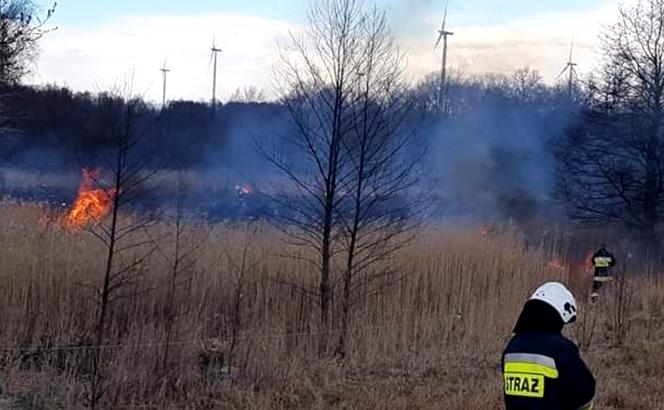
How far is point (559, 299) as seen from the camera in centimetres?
490

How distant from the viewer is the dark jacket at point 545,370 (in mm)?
4805

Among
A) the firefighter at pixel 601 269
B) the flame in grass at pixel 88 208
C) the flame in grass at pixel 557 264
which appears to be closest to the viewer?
the flame in grass at pixel 88 208

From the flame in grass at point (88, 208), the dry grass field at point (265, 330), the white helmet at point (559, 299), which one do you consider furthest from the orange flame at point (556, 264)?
the white helmet at point (559, 299)

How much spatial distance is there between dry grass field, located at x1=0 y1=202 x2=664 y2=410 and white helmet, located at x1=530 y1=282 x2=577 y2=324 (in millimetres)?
3384

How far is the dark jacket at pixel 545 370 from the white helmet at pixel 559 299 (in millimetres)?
33

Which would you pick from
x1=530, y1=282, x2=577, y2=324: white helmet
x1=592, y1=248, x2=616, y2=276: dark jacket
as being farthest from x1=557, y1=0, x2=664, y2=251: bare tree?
x1=530, y1=282, x2=577, y2=324: white helmet

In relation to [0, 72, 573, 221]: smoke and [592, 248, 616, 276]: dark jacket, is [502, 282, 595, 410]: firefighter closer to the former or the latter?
[592, 248, 616, 276]: dark jacket

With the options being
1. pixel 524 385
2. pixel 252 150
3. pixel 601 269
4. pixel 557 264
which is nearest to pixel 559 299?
pixel 524 385

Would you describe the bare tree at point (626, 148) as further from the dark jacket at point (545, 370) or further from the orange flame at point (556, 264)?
the dark jacket at point (545, 370)

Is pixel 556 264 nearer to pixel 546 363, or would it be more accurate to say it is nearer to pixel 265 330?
pixel 265 330

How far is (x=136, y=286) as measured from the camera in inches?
443

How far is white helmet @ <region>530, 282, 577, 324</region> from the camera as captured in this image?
4887 mm

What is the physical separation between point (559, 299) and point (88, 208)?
11.1m

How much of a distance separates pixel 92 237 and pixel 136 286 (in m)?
1.59
